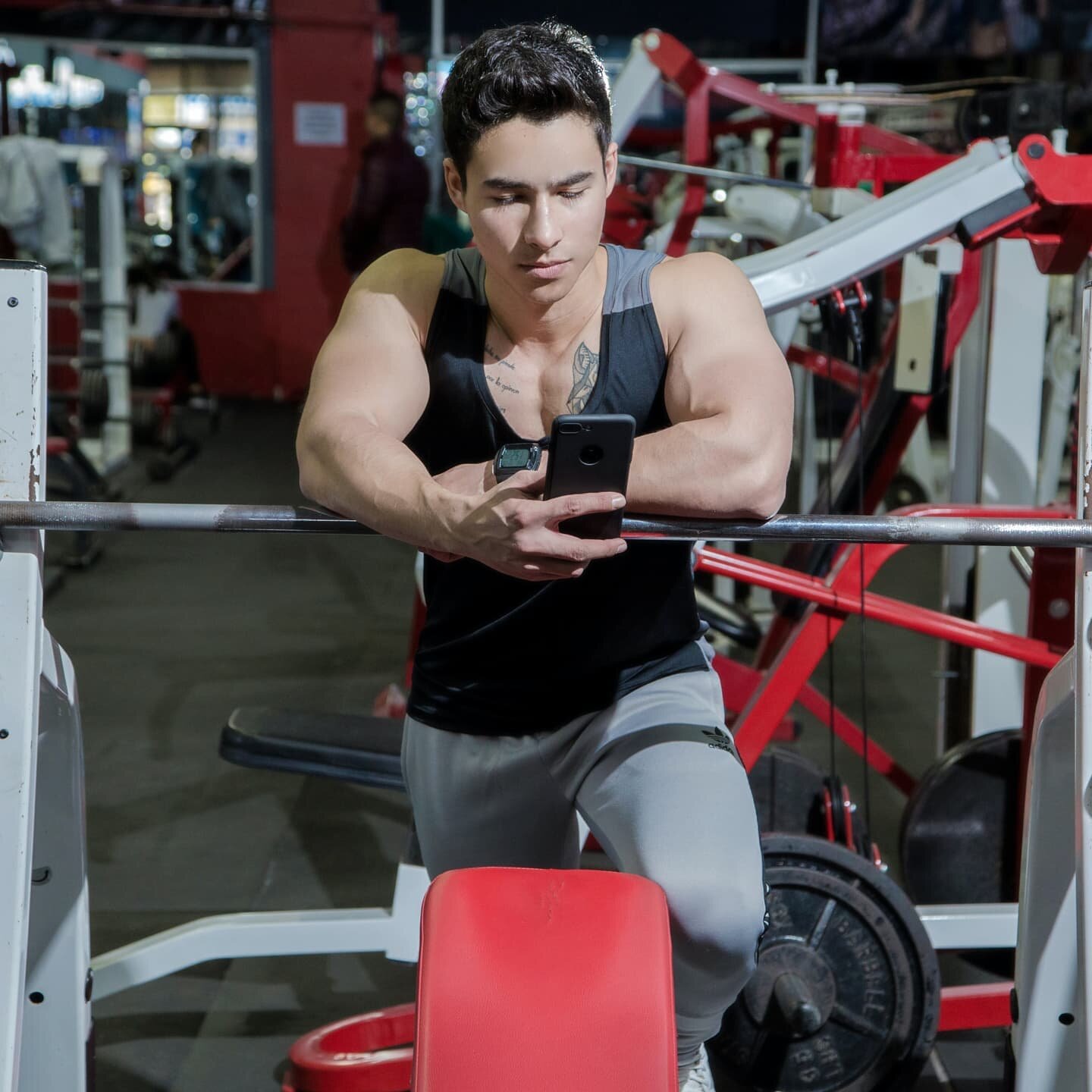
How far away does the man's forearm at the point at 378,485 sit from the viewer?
1190mm

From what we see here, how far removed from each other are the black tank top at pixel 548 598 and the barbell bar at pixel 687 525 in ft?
0.53

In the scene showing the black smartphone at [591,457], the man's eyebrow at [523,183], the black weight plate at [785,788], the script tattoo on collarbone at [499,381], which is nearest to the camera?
the black smartphone at [591,457]

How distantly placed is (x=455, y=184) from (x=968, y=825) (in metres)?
1.46

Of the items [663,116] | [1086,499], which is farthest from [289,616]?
[663,116]

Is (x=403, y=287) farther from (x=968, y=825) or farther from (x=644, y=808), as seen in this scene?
(x=968, y=825)

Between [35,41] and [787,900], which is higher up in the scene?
[35,41]

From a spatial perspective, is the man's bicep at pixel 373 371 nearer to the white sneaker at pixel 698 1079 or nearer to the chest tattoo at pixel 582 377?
the chest tattoo at pixel 582 377

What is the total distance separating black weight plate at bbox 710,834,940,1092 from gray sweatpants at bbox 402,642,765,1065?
0.47 meters

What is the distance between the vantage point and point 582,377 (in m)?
1.37

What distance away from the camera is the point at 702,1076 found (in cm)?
137

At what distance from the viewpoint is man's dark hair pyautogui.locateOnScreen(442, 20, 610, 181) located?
125cm

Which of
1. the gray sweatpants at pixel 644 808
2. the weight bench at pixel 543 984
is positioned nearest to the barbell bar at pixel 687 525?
the gray sweatpants at pixel 644 808

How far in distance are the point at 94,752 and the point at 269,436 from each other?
4627mm

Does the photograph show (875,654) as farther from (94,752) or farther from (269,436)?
(269,436)
